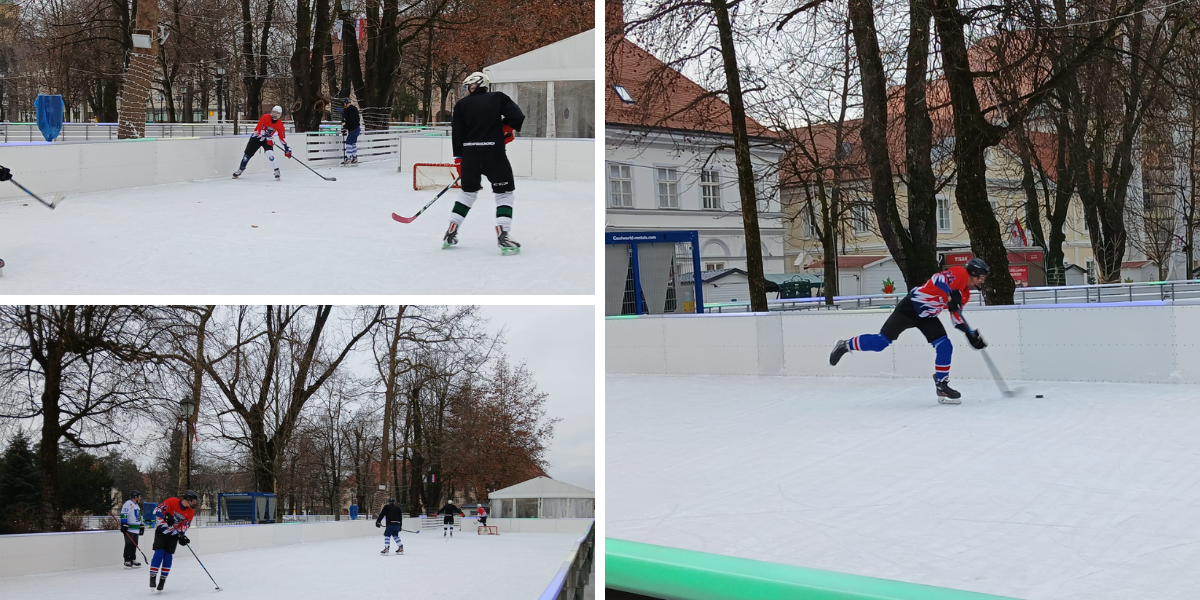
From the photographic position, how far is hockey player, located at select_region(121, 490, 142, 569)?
1405 cm

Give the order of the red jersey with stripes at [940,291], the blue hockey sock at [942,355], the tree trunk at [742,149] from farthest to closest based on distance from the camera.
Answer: the tree trunk at [742,149] → the blue hockey sock at [942,355] → the red jersey with stripes at [940,291]

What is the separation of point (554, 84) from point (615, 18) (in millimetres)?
2890

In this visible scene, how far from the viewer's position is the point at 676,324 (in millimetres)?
16344

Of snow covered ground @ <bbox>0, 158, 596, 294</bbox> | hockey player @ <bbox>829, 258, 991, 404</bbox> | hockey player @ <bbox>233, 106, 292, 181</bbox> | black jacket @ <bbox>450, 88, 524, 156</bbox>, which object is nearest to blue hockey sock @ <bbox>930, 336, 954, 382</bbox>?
hockey player @ <bbox>829, 258, 991, 404</bbox>

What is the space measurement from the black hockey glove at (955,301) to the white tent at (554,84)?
53.4 feet

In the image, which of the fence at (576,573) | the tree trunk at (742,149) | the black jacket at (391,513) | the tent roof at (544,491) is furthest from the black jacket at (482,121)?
the tent roof at (544,491)

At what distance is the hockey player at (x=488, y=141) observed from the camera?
8.45 meters

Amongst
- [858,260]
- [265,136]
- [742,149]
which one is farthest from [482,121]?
[858,260]

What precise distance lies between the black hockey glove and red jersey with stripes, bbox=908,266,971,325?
35 mm

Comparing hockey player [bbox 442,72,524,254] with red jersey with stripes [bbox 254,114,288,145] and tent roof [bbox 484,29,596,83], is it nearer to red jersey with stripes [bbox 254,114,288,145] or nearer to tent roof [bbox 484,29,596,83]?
red jersey with stripes [bbox 254,114,288,145]

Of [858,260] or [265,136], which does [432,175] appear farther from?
[858,260]

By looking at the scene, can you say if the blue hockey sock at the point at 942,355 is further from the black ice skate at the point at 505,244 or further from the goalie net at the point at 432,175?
the goalie net at the point at 432,175

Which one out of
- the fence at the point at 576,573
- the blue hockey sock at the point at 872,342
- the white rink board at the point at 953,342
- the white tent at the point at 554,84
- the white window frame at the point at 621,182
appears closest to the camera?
the fence at the point at 576,573

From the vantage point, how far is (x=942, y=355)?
10.6 meters
